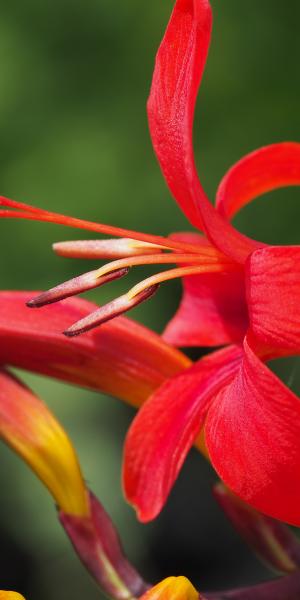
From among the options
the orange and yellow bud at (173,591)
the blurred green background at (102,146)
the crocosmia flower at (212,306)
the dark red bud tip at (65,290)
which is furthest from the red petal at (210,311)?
the blurred green background at (102,146)

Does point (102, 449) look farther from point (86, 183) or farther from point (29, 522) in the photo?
point (86, 183)

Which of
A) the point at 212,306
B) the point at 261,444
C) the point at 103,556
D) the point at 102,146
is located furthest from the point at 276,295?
the point at 102,146

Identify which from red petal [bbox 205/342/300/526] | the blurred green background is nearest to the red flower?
red petal [bbox 205/342/300/526]

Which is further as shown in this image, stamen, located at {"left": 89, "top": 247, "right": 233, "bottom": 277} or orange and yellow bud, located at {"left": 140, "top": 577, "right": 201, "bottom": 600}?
stamen, located at {"left": 89, "top": 247, "right": 233, "bottom": 277}

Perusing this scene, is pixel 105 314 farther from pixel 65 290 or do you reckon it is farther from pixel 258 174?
pixel 258 174

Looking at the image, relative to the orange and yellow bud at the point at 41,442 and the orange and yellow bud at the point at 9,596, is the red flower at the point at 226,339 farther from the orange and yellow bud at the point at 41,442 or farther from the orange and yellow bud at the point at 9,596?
the orange and yellow bud at the point at 9,596

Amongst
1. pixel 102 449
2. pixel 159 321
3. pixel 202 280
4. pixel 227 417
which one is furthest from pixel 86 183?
pixel 227 417

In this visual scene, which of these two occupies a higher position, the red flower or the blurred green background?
the red flower

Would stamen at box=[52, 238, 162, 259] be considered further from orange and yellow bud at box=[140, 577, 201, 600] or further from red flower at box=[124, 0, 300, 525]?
orange and yellow bud at box=[140, 577, 201, 600]
